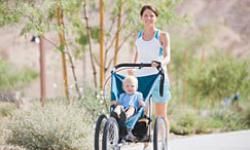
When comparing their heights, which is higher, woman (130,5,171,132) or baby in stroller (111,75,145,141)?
woman (130,5,171,132)

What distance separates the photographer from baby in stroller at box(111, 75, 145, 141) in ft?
31.9

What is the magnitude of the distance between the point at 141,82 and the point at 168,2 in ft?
27.6

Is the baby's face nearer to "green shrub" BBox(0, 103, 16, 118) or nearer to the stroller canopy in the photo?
the stroller canopy

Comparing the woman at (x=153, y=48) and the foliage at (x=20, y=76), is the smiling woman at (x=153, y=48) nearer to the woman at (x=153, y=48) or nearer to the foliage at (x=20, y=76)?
the woman at (x=153, y=48)

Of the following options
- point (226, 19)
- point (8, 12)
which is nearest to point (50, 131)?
point (8, 12)

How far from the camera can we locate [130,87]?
32.1 feet

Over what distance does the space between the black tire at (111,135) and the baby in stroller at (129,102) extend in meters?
0.23

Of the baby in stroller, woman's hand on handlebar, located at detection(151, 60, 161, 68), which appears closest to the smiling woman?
woman's hand on handlebar, located at detection(151, 60, 161, 68)

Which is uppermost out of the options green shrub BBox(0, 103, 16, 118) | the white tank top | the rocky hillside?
the rocky hillside

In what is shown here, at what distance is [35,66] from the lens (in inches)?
2694

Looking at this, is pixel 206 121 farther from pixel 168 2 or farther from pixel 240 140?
pixel 240 140

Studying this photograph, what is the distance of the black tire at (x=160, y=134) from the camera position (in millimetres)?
9789

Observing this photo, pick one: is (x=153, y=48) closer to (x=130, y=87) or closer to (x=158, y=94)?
(x=158, y=94)

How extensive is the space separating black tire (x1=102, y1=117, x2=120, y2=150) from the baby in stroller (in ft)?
0.76
